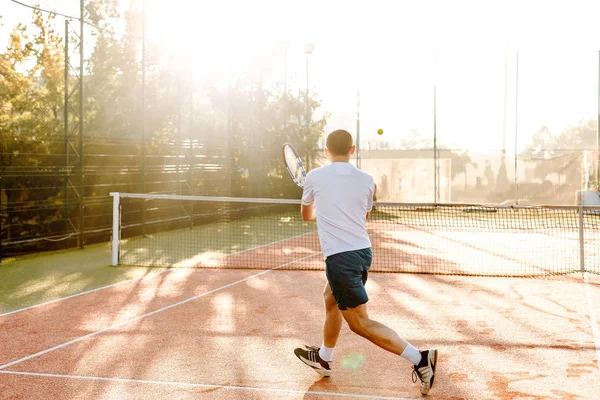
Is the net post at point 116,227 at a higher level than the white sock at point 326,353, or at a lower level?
higher

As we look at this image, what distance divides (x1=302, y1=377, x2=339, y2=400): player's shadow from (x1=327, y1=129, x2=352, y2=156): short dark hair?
1.69 m

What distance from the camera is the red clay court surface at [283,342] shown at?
5172 millimetres

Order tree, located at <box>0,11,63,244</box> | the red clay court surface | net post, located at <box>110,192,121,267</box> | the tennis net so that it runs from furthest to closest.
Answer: tree, located at <box>0,11,63,244</box> → the tennis net → net post, located at <box>110,192,121,267</box> → the red clay court surface

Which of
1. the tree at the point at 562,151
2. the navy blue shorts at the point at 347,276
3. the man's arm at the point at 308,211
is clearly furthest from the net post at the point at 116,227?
the tree at the point at 562,151

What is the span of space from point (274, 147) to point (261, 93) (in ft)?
6.80

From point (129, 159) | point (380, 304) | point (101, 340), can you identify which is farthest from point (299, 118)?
point (101, 340)

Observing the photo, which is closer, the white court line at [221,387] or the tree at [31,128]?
the white court line at [221,387]

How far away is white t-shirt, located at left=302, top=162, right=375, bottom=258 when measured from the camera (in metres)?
4.87

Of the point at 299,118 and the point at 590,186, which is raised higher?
the point at 299,118

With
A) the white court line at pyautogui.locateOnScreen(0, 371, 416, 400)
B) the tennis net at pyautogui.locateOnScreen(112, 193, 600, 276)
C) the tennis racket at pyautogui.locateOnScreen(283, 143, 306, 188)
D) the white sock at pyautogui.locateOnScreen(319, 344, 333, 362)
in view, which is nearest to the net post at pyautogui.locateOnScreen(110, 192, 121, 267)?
→ the tennis net at pyautogui.locateOnScreen(112, 193, 600, 276)

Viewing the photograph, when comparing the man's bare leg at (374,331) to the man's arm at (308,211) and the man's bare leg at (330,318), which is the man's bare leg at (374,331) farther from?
the man's arm at (308,211)

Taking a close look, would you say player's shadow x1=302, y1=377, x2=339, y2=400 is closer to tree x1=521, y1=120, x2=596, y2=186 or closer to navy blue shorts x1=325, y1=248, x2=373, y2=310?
navy blue shorts x1=325, y1=248, x2=373, y2=310

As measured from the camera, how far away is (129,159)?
699 inches

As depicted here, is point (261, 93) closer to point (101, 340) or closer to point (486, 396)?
point (101, 340)
